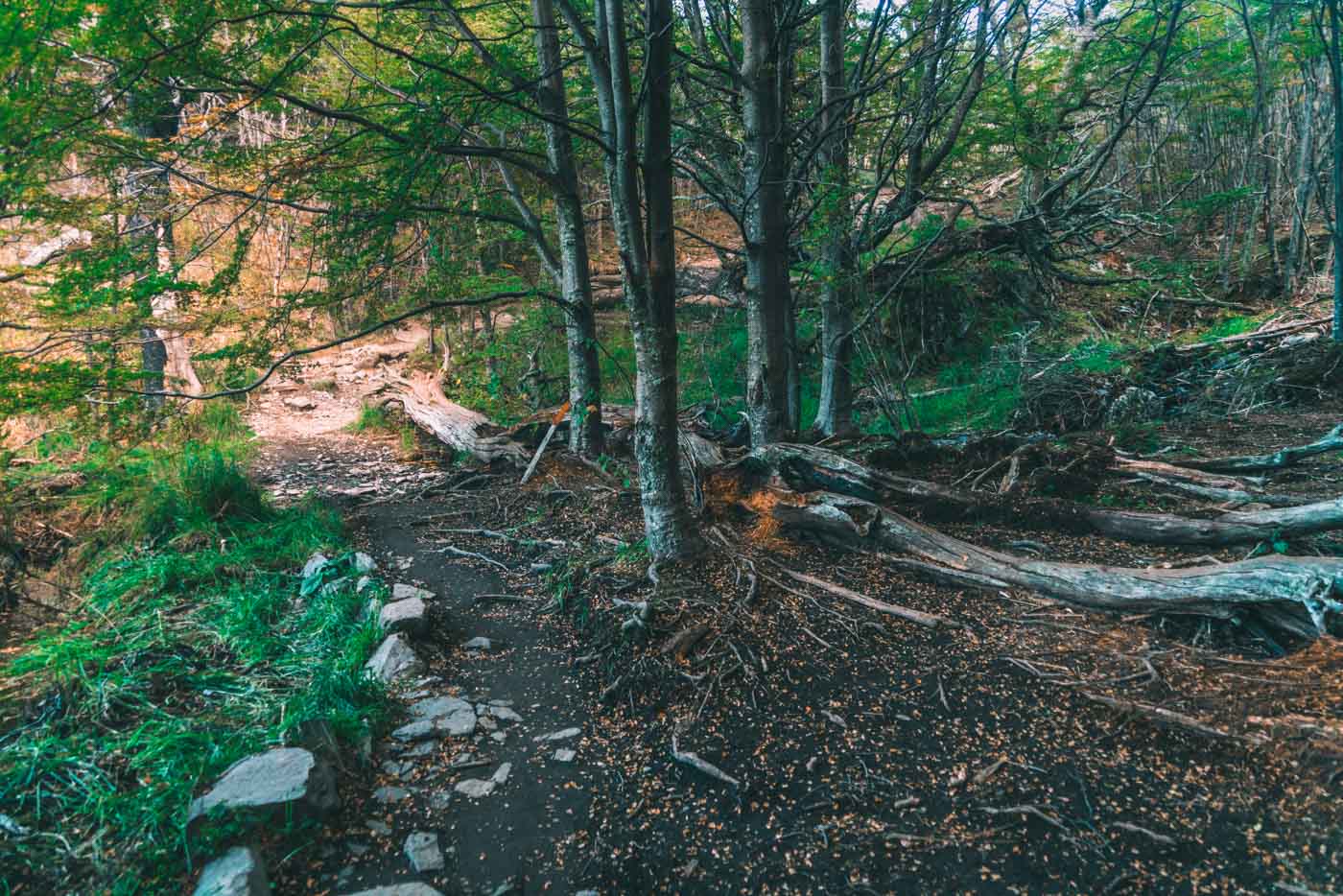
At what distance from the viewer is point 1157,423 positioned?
21.0ft

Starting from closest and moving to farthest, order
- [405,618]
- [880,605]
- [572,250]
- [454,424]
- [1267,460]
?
[880,605] < [405,618] < [1267,460] < [572,250] < [454,424]

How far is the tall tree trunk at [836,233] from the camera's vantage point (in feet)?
15.0

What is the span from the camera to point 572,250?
6.51 m

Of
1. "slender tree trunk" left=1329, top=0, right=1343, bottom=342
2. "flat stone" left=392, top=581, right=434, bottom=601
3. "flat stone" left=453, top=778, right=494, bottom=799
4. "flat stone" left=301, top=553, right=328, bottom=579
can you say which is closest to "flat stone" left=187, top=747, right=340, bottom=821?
"flat stone" left=453, top=778, right=494, bottom=799

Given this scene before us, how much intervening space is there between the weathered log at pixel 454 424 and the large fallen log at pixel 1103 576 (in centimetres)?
404

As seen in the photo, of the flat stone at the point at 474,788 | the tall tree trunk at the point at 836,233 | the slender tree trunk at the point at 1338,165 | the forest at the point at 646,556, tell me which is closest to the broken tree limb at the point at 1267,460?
the forest at the point at 646,556

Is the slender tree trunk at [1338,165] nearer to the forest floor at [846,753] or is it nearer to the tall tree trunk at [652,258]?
the forest floor at [846,753]

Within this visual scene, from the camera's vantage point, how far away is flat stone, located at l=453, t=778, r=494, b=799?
247cm

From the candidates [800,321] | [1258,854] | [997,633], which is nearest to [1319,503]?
[997,633]

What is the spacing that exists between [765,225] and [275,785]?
14.3 ft

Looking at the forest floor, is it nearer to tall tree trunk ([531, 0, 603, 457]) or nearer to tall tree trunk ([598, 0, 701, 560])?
tall tree trunk ([598, 0, 701, 560])

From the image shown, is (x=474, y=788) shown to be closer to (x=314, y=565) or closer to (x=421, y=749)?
(x=421, y=749)

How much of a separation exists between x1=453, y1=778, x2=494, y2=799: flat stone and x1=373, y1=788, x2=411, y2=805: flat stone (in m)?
0.18

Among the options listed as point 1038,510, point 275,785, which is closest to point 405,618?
point 275,785
